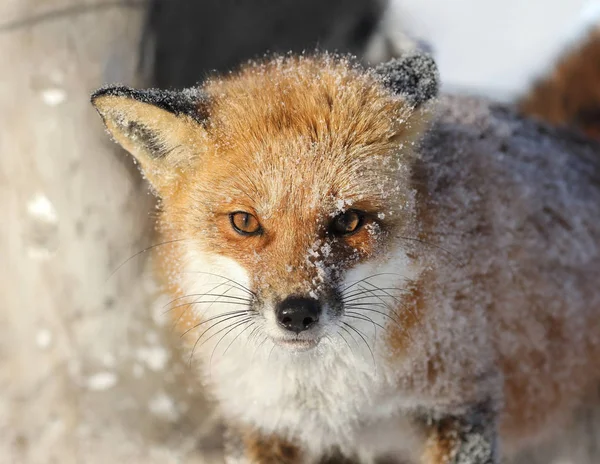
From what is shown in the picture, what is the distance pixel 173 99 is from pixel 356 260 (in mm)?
769

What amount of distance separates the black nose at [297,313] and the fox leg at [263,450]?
2.94 feet

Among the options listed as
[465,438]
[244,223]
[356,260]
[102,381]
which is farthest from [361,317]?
[102,381]

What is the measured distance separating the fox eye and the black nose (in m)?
0.27

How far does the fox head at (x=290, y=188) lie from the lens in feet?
5.72

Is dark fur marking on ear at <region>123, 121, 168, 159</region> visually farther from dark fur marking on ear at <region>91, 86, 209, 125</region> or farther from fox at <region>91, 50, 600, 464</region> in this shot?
dark fur marking on ear at <region>91, 86, 209, 125</region>

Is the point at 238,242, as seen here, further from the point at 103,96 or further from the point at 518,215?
the point at 518,215

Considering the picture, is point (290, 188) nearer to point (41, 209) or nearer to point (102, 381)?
point (41, 209)

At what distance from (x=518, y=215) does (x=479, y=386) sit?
2.41ft

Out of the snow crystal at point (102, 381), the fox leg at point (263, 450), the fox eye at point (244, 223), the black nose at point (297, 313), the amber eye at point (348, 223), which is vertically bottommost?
the fox leg at point (263, 450)

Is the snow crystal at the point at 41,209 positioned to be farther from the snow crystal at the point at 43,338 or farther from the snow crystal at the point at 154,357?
the snow crystal at the point at 154,357

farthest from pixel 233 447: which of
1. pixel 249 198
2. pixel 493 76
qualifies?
pixel 493 76

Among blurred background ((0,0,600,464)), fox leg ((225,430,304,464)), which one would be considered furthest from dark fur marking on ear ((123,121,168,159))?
fox leg ((225,430,304,464))

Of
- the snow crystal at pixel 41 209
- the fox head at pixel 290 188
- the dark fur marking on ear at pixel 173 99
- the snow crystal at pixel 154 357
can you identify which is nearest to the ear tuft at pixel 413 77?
the fox head at pixel 290 188

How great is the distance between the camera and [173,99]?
184 centimetres
